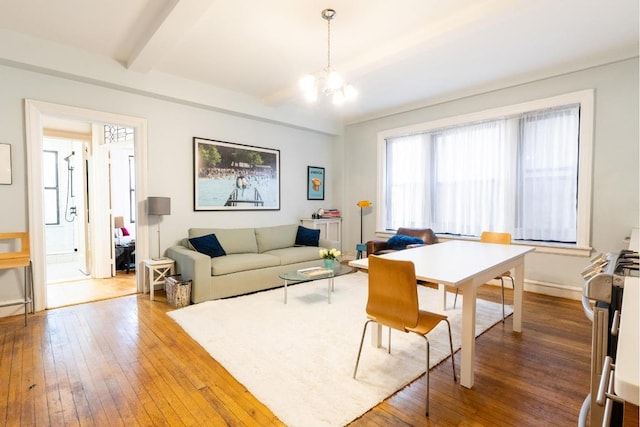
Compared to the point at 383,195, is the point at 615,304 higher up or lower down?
lower down

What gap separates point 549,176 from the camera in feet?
13.5

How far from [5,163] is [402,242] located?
4.85 m

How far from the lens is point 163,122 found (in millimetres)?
4301

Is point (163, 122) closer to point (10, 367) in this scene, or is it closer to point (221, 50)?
point (221, 50)

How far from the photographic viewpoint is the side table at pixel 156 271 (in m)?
3.90

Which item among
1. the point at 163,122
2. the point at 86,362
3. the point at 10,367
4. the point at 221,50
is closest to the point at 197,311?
the point at 86,362

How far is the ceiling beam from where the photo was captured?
8.16ft

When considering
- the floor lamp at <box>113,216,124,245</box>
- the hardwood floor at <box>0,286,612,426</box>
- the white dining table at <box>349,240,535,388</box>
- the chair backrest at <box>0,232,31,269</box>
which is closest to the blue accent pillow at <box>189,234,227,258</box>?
the hardwood floor at <box>0,286,612,426</box>

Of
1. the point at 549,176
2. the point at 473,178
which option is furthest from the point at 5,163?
Result: the point at 549,176

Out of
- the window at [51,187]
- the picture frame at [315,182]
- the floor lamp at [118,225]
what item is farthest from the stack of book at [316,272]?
the window at [51,187]

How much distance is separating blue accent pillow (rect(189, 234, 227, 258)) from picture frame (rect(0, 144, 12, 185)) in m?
1.94

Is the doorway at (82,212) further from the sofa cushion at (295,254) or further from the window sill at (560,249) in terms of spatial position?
the window sill at (560,249)

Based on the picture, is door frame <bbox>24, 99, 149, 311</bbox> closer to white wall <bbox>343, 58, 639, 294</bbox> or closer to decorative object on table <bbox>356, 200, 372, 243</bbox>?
decorative object on table <bbox>356, 200, 372, 243</bbox>

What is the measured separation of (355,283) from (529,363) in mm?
2480
